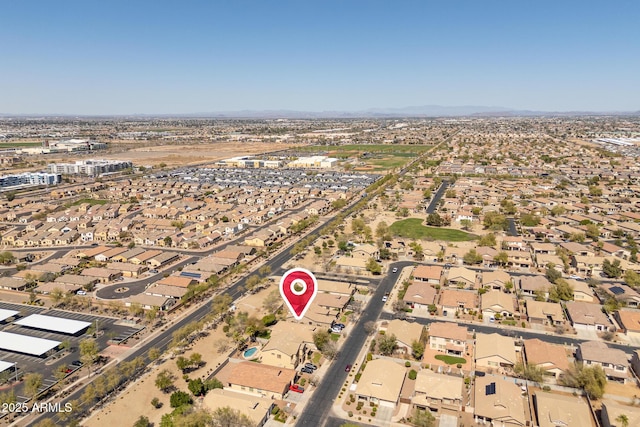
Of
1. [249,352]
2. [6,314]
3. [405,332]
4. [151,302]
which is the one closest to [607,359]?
[405,332]

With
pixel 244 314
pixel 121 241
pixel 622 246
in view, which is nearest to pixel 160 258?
pixel 121 241

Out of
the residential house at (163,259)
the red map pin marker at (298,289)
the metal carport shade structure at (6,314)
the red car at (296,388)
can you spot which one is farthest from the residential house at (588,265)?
the metal carport shade structure at (6,314)

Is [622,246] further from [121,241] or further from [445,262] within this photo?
[121,241]

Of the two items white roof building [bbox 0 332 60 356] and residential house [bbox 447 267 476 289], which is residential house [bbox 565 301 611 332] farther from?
white roof building [bbox 0 332 60 356]

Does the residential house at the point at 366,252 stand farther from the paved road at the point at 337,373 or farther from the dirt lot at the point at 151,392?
the dirt lot at the point at 151,392

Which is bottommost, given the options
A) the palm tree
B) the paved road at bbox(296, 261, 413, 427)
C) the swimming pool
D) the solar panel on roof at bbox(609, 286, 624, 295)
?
the swimming pool

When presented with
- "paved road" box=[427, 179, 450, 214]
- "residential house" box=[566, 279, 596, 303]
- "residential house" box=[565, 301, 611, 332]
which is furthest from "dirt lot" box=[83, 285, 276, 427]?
"paved road" box=[427, 179, 450, 214]

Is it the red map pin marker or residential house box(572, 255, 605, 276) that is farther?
residential house box(572, 255, 605, 276)

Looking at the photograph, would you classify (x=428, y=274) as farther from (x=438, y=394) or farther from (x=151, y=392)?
(x=151, y=392)
